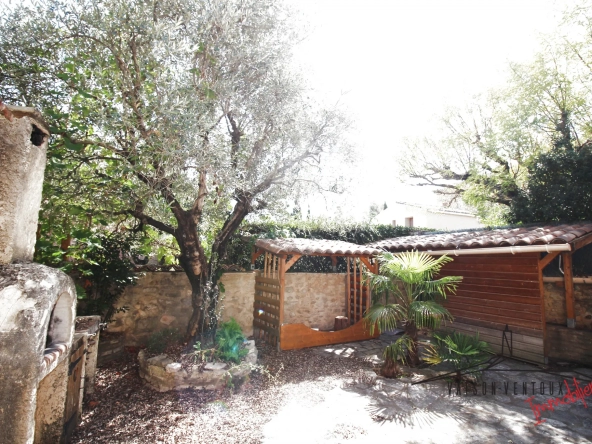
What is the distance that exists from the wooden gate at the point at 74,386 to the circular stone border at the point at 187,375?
1299 millimetres

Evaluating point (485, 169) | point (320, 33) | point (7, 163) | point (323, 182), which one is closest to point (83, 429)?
point (7, 163)

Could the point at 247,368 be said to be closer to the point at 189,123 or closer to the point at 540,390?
the point at 189,123

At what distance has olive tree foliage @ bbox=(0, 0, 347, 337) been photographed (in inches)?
190

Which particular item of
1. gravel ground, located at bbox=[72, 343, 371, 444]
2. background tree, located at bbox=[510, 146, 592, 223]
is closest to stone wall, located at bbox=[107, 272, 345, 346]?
gravel ground, located at bbox=[72, 343, 371, 444]

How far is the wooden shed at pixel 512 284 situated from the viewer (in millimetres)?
6759

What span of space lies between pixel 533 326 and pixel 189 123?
8164mm

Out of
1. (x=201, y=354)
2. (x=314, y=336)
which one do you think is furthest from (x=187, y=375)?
(x=314, y=336)

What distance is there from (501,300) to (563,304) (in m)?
1.43

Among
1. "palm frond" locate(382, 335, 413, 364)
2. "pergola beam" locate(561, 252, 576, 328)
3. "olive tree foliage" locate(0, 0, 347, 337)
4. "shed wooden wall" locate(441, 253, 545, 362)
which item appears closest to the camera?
"olive tree foliage" locate(0, 0, 347, 337)

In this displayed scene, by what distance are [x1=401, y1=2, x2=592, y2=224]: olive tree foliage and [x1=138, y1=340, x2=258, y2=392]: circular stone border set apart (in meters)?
10.3

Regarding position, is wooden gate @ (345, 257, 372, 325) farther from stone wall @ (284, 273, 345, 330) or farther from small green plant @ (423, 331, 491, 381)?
small green plant @ (423, 331, 491, 381)

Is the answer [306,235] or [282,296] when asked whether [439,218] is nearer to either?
[306,235]

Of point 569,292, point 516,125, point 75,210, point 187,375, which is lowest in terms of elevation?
point 187,375

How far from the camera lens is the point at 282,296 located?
7.57m
